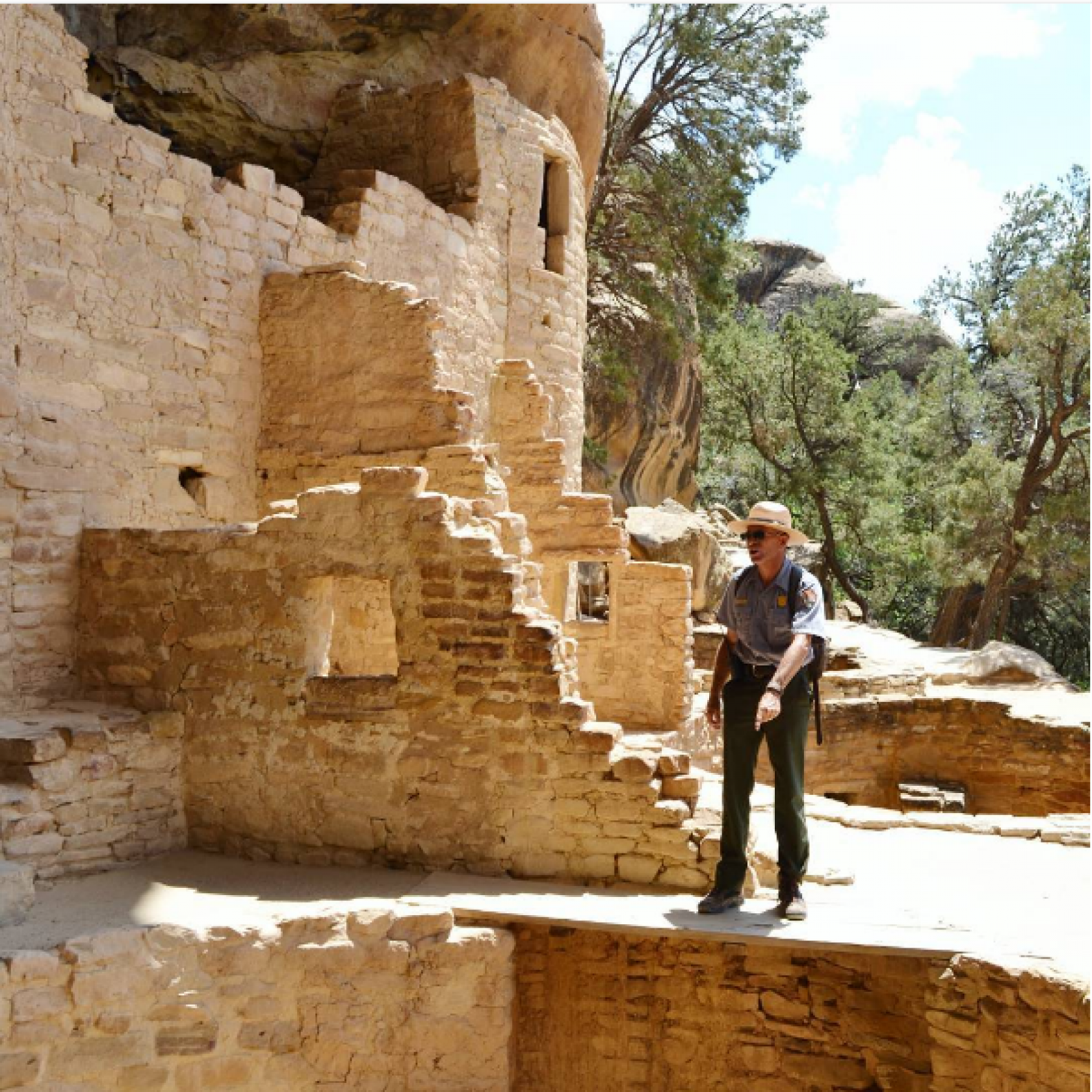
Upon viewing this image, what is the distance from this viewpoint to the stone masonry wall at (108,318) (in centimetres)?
643

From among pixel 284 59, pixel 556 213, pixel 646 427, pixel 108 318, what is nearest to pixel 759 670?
pixel 108 318

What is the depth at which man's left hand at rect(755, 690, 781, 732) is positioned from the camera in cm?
465

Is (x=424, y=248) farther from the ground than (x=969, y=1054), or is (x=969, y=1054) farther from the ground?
(x=424, y=248)

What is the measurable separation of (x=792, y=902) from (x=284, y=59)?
31.3 ft

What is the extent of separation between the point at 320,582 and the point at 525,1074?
8.98ft

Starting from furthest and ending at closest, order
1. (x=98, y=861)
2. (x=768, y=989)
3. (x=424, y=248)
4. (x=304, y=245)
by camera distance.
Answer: (x=424, y=248) → (x=304, y=245) → (x=98, y=861) → (x=768, y=989)

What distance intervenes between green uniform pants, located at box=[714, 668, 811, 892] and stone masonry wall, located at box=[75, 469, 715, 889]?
0.31 m

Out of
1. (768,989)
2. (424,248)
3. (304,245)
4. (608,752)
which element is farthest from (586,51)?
(768,989)

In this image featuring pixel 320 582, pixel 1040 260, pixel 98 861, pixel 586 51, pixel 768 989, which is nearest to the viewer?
pixel 768 989

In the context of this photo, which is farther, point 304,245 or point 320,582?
point 304,245

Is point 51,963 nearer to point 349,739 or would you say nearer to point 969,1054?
point 349,739

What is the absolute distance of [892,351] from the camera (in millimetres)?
32406

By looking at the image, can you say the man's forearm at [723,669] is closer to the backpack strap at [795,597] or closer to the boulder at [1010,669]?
the backpack strap at [795,597]

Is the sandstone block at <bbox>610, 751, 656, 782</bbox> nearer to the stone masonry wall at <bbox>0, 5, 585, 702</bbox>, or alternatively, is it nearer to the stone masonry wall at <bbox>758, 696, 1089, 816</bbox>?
the stone masonry wall at <bbox>0, 5, 585, 702</bbox>
